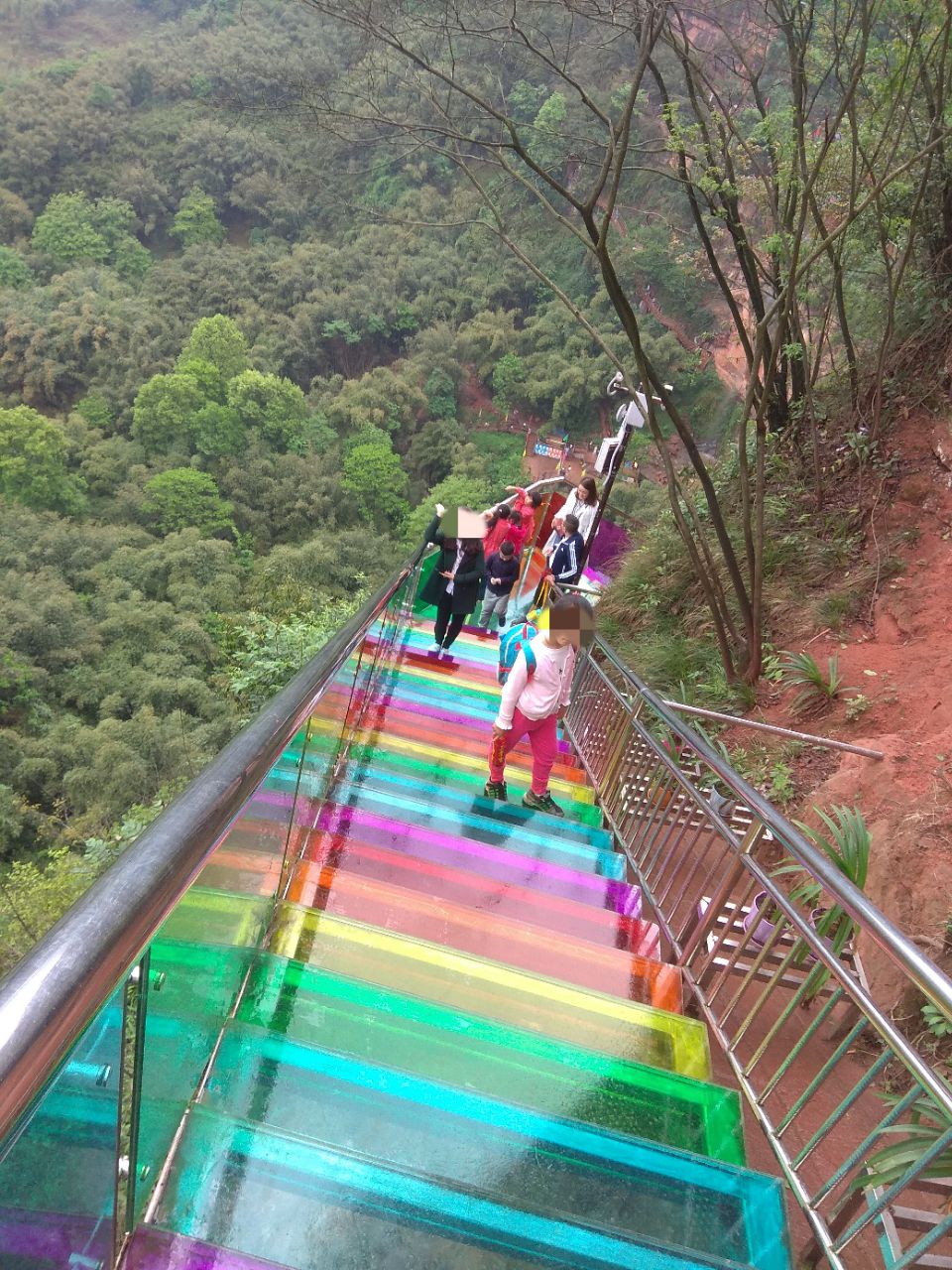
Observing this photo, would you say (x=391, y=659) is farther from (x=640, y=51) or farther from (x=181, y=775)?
(x=181, y=775)

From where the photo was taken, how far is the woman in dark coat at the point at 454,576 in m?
5.55

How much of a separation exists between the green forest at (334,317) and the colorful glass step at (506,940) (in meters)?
3.78

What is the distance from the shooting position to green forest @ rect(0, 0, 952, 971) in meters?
5.61

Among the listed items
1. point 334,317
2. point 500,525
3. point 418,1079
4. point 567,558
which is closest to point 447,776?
point 567,558

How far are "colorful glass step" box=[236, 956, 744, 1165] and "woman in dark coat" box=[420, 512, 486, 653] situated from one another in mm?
3942

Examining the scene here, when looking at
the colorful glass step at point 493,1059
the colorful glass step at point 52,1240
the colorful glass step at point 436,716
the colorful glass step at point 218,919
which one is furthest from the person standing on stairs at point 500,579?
the colorful glass step at point 52,1240

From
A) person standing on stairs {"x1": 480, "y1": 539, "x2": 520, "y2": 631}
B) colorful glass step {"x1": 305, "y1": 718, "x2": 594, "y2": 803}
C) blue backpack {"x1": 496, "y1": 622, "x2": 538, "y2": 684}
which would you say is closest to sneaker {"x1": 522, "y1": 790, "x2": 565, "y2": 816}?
colorful glass step {"x1": 305, "y1": 718, "x2": 594, "y2": 803}

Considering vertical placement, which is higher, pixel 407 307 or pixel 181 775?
pixel 407 307

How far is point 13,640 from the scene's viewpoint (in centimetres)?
2153

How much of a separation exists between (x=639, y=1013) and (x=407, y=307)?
49.8 metres

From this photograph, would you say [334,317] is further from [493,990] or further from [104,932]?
[104,932]

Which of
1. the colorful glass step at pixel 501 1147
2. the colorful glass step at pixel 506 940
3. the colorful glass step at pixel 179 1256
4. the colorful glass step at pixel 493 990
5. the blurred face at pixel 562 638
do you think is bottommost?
the colorful glass step at pixel 506 940

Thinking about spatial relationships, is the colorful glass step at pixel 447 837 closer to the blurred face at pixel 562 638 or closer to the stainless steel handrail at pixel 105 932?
the blurred face at pixel 562 638

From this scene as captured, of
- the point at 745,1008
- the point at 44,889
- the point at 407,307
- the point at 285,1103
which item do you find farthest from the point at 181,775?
the point at 407,307
